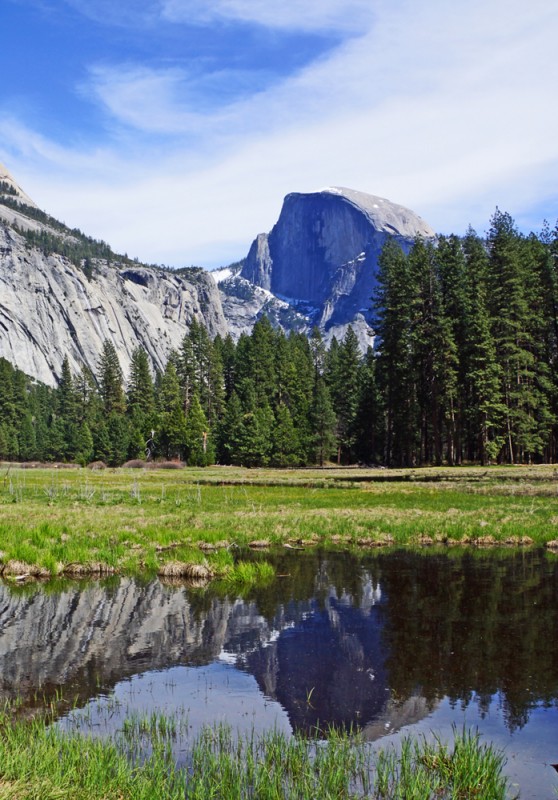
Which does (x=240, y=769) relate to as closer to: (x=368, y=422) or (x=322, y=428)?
(x=368, y=422)

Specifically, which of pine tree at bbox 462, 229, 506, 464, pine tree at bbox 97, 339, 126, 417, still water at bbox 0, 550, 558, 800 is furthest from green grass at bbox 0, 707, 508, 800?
pine tree at bbox 97, 339, 126, 417

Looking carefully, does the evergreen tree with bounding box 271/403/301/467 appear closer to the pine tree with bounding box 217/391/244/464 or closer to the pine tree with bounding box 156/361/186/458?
the pine tree with bounding box 217/391/244/464

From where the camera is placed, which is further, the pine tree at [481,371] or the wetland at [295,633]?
the pine tree at [481,371]

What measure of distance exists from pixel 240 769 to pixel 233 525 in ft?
60.0

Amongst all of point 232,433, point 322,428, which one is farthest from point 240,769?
point 322,428

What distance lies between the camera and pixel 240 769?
278 inches

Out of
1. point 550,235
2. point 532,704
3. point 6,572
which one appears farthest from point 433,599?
point 550,235

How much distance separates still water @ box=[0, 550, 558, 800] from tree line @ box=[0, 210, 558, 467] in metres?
47.2

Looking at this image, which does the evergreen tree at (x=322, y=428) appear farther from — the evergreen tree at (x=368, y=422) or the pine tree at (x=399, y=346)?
the pine tree at (x=399, y=346)

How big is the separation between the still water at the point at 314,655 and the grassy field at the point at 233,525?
187 cm

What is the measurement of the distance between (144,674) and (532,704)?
6053mm

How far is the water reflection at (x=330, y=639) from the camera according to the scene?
9781 mm

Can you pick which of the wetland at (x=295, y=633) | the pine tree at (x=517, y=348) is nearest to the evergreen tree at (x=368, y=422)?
the pine tree at (x=517, y=348)

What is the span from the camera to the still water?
8891mm
